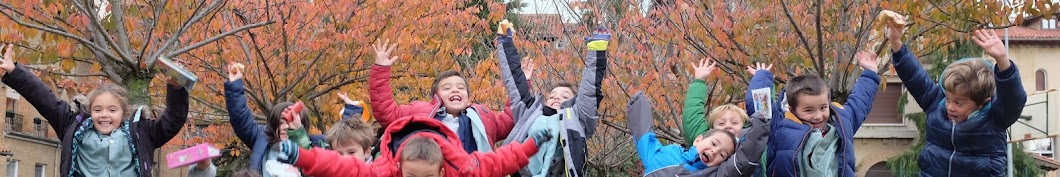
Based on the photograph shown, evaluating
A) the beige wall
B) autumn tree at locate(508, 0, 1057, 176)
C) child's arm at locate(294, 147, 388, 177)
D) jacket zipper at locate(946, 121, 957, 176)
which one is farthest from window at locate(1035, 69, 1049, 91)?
child's arm at locate(294, 147, 388, 177)

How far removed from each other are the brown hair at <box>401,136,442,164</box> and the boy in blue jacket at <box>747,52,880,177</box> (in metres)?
1.96

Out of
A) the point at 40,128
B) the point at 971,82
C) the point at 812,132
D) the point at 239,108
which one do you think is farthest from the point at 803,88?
the point at 40,128

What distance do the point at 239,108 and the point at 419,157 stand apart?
155 cm

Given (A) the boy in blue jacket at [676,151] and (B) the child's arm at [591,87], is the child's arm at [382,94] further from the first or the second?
(A) the boy in blue jacket at [676,151]

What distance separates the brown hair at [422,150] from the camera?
22.8ft

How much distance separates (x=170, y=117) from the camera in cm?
800

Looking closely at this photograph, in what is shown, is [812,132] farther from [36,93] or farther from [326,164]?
[36,93]

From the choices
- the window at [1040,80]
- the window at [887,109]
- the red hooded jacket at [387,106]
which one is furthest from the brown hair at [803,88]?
the window at [1040,80]

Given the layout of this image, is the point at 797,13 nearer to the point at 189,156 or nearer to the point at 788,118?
the point at 788,118

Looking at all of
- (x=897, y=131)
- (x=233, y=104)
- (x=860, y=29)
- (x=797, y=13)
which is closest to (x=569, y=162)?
(x=233, y=104)

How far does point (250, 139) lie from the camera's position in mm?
8328

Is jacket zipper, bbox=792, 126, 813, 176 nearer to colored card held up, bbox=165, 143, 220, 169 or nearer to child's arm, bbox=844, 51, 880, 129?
child's arm, bbox=844, 51, 880, 129

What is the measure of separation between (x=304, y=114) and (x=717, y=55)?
216 inches

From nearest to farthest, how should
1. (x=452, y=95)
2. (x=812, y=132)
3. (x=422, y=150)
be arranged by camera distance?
(x=422, y=150)
(x=812, y=132)
(x=452, y=95)
